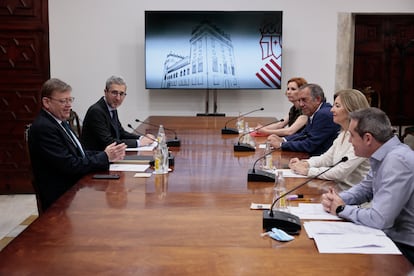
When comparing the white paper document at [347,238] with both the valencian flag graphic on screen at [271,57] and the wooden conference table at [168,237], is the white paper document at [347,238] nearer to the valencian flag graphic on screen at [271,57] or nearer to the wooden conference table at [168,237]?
the wooden conference table at [168,237]

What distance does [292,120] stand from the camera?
5387 millimetres

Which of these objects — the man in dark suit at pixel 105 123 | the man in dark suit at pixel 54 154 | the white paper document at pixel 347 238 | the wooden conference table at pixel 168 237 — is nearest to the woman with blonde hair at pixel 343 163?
the wooden conference table at pixel 168 237

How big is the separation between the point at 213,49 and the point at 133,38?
1.01 m

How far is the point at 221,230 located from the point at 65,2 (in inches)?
211

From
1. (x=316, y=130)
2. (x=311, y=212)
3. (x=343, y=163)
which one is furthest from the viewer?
(x=316, y=130)

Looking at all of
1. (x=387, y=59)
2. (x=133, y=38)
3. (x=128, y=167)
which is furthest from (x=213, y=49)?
(x=128, y=167)

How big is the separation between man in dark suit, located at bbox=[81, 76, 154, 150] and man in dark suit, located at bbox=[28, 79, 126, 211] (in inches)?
35.0

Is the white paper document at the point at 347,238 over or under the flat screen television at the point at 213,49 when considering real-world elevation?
under

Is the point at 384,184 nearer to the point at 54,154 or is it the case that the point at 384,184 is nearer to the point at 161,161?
the point at 161,161

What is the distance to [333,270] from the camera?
1.65 m

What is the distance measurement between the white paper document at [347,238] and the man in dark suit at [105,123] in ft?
7.66

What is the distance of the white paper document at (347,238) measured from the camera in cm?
183

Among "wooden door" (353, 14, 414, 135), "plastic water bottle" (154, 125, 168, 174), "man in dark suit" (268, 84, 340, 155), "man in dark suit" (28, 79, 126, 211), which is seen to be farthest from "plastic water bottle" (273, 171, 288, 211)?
"wooden door" (353, 14, 414, 135)

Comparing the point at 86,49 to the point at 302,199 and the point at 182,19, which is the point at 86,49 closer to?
the point at 182,19
